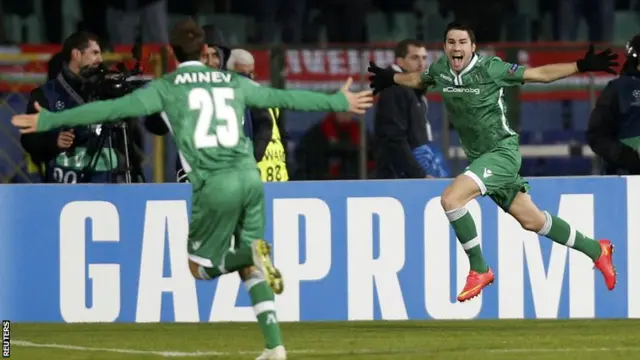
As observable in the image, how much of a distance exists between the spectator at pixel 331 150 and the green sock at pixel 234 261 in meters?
5.83

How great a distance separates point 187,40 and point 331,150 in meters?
6.46

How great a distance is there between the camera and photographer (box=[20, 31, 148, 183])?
13.1 m

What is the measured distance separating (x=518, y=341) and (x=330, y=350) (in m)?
1.25

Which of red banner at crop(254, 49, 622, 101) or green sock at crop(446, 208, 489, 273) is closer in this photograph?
green sock at crop(446, 208, 489, 273)

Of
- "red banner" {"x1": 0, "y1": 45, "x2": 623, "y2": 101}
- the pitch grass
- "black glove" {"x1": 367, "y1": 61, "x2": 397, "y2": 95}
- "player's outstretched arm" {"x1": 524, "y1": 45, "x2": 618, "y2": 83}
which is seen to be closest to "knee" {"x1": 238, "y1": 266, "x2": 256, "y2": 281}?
the pitch grass

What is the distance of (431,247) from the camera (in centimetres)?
1305

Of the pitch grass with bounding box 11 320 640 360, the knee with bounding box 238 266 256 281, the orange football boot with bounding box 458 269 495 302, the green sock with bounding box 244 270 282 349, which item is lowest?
the pitch grass with bounding box 11 320 640 360

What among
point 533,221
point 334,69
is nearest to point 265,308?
point 533,221

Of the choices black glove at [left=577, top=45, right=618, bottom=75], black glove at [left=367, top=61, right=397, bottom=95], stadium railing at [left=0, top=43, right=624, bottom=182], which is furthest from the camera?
stadium railing at [left=0, top=43, right=624, bottom=182]

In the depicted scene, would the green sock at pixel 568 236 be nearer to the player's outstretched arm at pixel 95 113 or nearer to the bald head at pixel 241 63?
the bald head at pixel 241 63

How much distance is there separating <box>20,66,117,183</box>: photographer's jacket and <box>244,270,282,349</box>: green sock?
3886 mm

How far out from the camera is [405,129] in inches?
549

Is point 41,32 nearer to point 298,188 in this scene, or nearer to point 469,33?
point 298,188

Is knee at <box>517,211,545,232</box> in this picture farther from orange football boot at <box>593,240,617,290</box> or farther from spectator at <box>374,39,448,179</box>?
spectator at <box>374,39,448,179</box>
